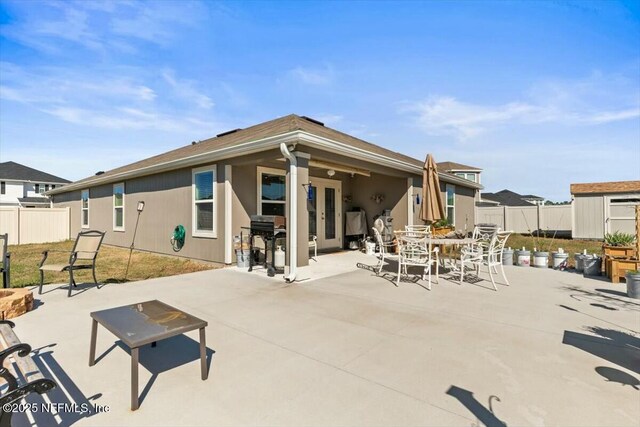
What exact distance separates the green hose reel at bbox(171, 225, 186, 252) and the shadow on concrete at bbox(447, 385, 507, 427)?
322 inches

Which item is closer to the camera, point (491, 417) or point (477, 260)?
point (491, 417)

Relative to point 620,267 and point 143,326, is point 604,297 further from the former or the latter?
point 143,326

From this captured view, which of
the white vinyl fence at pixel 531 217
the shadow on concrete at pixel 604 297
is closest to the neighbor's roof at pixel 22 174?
the white vinyl fence at pixel 531 217

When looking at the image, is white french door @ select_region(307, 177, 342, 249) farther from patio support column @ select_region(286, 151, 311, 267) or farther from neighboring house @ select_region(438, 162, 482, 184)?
neighboring house @ select_region(438, 162, 482, 184)

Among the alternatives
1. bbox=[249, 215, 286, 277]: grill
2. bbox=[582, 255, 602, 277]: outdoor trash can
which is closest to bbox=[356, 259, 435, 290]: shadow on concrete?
bbox=[249, 215, 286, 277]: grill

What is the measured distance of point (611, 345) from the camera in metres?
3.10

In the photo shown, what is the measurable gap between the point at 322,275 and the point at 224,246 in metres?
2.65

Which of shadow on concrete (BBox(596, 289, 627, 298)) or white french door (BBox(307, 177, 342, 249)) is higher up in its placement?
white french door (BBox(307, 177, 342, 249))

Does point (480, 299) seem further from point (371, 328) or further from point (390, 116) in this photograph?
point (390, 116)

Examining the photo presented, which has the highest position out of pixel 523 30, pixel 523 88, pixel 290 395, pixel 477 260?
pixel 523 30

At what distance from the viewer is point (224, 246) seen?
304 inches

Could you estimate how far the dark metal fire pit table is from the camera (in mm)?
2090

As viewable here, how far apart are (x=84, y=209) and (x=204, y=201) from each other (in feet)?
34.7

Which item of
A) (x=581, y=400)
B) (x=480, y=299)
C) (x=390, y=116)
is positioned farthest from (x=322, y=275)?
(x=390, y=116)
